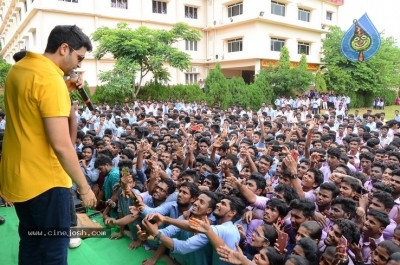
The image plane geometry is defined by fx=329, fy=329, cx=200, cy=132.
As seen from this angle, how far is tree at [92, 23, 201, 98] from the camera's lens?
52.7 ft

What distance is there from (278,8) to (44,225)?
23.3 meters

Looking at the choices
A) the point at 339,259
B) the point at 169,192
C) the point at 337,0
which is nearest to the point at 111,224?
the point at 169,192

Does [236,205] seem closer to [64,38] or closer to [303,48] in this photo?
[64,38]

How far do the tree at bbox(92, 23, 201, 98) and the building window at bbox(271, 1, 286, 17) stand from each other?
7243 mm

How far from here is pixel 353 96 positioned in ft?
79.3

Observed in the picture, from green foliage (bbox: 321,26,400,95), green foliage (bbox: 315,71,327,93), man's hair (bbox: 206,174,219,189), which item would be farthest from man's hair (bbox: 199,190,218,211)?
green foliage (bbox: 321,26,400,95)

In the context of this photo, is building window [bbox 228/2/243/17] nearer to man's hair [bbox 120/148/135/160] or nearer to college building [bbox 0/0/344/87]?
college building [bbox 0/0/344/87]

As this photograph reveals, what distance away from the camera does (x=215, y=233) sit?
238cm

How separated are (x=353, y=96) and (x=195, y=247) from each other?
80.8ft

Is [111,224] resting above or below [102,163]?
below

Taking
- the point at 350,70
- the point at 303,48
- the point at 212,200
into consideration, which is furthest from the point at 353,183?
the point at 303,48

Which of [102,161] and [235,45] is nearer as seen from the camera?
[102,161]

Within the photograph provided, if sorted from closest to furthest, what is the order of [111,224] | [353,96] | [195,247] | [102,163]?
[195,247], [111,224], [102,163], [353,96]

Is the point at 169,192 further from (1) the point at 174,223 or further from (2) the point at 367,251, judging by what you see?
(2) the point at 367,251
